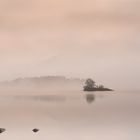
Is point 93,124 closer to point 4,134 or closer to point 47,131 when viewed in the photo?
point 47,131

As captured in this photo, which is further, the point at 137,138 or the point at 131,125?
the point at 131,125

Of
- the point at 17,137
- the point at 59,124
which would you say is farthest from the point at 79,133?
the point at 59,124

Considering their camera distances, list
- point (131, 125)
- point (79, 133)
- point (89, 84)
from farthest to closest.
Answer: point (89, 84)
point (131, 125)
point (79, 133)

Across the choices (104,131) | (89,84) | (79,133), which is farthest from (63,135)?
(89,84)

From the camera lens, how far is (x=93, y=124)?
55.2m

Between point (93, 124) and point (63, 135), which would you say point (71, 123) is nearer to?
point (93, 124)

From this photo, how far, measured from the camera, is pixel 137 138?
128ft

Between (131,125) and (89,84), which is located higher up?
(89,84)

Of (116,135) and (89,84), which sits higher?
(89,84)

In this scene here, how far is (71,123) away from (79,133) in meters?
11.7

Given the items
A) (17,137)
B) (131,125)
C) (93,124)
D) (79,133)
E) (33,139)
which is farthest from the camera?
(93,124)

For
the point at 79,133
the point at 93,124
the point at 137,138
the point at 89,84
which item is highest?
the point at 89,84

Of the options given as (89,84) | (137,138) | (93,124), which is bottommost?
(137,138)

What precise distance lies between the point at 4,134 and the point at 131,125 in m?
16.6
